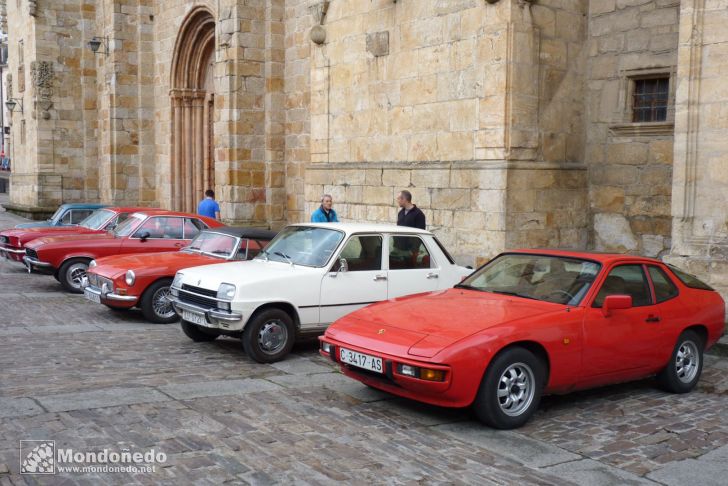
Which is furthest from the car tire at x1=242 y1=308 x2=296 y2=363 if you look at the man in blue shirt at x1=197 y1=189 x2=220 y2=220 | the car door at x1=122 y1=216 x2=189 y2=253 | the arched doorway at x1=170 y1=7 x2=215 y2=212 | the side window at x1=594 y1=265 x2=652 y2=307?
the arched doorway at x1=170 y1=7 x2=215 y2=212

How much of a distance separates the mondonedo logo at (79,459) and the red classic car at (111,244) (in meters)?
7.70

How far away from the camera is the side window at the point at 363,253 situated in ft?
29.1

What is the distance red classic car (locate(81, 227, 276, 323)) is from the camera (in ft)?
34.0

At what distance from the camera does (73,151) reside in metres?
27.8

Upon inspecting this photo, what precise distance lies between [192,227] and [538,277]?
289 inches

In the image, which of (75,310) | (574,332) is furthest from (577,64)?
(75,310)

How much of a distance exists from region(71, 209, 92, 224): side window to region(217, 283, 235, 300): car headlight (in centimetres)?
907

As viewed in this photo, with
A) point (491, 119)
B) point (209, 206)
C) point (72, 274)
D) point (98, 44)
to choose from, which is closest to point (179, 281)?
point (72, 274)

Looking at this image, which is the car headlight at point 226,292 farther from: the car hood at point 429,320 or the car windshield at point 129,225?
the car windshield at point 129,225

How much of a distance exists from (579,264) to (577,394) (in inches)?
A: 47.0

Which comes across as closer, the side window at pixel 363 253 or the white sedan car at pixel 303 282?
the white sedan car at pixel 303 282

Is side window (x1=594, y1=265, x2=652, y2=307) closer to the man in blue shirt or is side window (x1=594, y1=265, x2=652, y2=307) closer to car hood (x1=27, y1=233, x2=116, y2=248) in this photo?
car hood (x1=27, y1=233, x2=116, y2=248)

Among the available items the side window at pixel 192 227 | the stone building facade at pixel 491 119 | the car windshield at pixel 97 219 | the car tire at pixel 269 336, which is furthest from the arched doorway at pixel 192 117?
the car tire at pixel 269 336

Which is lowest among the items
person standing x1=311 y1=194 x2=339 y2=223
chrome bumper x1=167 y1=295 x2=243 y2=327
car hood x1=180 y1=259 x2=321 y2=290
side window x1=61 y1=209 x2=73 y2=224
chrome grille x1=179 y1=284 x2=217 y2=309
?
chrome bumper x1=167 y1=295 x2=243 y2=327
